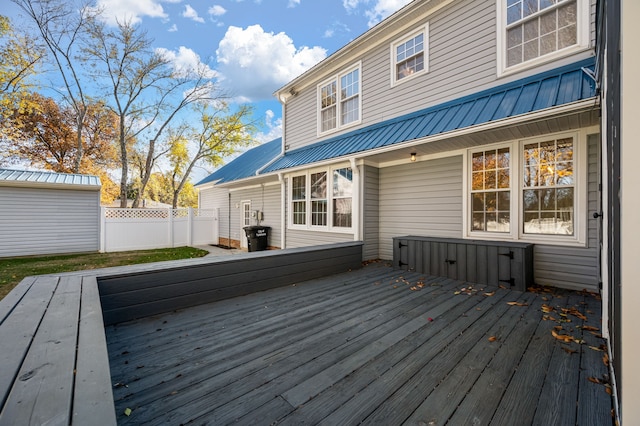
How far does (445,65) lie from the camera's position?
19.0 feet

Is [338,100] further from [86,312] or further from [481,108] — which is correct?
[86,312]

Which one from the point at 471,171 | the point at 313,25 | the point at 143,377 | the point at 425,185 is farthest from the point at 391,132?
the point at 313,25

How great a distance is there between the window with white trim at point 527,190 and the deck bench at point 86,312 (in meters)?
3.25

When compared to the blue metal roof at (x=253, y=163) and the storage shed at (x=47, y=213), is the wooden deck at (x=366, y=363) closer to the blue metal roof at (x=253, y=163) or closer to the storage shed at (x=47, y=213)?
the blue metal roof at (x=253, y=163)

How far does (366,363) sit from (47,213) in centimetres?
1260

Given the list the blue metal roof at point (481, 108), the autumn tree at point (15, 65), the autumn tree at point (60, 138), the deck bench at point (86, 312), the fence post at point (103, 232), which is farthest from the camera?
the autumn tree at point (60, 138)

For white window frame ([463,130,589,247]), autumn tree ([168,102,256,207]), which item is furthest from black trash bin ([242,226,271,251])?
autumn tree ([168,102,256,207])

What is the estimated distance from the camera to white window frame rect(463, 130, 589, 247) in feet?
13.5

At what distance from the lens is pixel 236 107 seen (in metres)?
17.8

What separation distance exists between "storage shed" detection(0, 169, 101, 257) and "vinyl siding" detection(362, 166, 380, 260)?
32.9 ft

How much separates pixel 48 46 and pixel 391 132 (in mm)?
17019

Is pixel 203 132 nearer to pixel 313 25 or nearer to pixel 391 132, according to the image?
pixel 313 25

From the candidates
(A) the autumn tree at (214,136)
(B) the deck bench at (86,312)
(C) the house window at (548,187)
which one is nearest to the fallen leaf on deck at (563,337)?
(C) the house window at (548,187)

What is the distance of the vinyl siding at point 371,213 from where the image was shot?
6.54m
